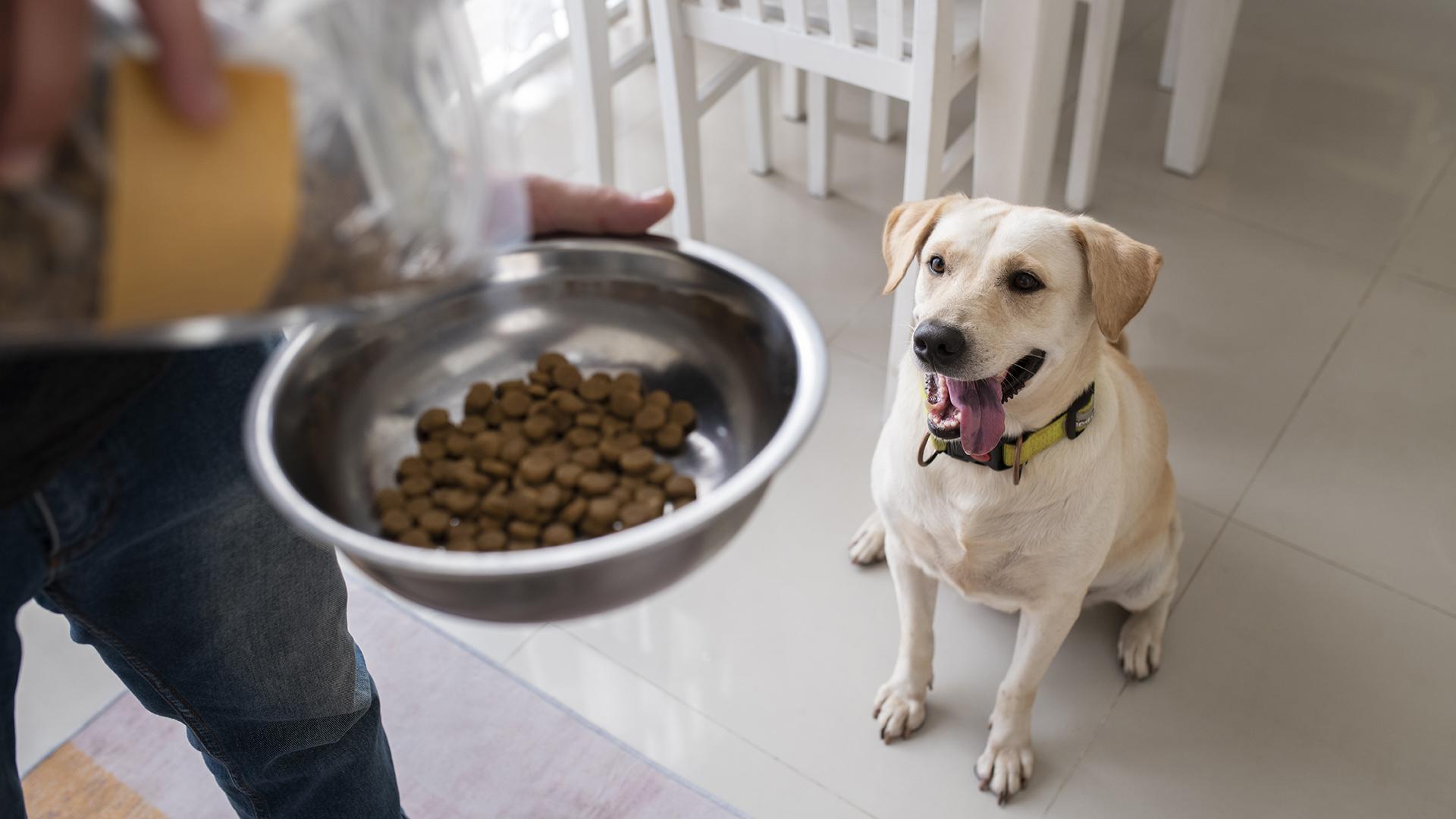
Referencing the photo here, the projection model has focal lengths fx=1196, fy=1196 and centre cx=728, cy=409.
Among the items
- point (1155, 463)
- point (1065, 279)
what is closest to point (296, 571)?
point (1065, 279)

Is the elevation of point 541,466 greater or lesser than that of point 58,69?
lesser

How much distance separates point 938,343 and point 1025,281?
0.38 feet

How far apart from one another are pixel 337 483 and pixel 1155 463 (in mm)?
1044

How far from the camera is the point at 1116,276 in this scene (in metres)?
1.28

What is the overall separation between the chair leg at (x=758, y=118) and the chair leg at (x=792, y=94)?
111 mm

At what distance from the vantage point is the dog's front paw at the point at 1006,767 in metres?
1.60

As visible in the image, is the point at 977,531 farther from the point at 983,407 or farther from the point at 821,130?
the point at 821,130

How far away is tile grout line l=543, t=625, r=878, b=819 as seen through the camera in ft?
5.38

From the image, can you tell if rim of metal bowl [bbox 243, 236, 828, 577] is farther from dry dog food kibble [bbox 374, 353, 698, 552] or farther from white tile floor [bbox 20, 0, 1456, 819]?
white tile floor [bbox 20, 0, 1456, 819]

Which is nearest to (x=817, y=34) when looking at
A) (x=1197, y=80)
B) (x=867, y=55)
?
(x=867, y=55)

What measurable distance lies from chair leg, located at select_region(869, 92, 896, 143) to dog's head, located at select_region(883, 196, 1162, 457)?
1281 millimetres

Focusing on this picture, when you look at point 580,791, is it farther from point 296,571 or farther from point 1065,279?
point 1065,279

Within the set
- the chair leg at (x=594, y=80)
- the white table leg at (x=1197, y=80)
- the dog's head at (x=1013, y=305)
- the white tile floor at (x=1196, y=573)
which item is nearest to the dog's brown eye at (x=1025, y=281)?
the dog's head at (x=1013, y=305)

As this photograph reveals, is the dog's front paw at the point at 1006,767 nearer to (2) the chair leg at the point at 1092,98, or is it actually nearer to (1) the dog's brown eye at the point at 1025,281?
(1) the dog's brown eye at the point at 1025,281
